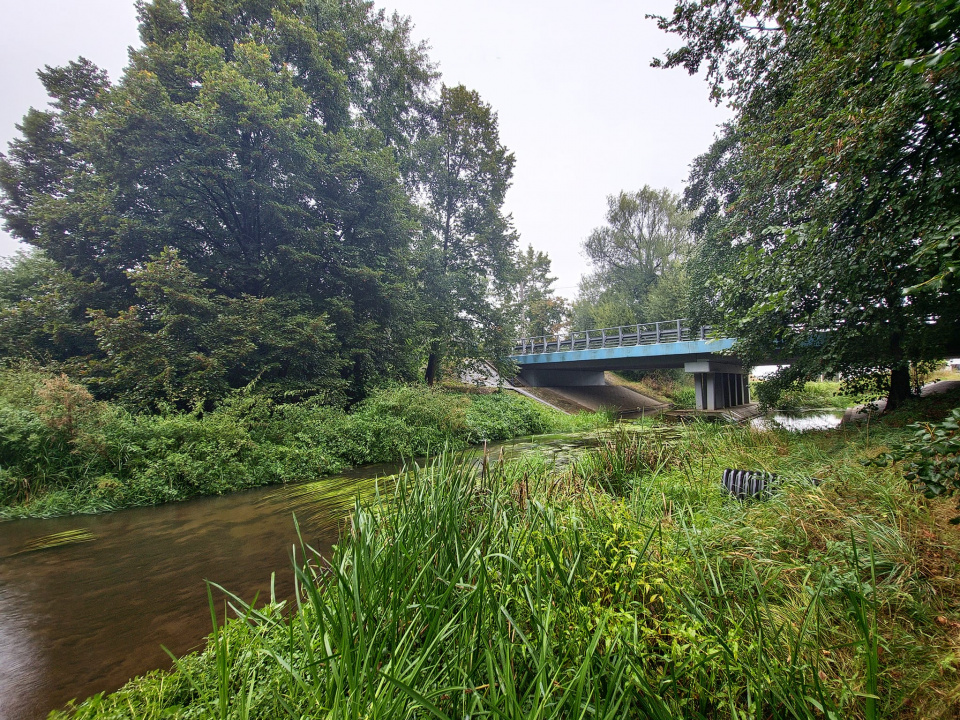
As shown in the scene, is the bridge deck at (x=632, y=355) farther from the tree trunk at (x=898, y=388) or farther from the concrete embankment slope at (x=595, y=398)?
the tree trunk at (x=898, y=388)

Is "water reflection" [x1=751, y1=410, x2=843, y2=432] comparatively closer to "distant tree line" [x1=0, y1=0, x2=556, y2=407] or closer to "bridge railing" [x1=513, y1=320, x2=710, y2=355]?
"bridge railing" [x1=513, y1=320, x2=710, y2=355]

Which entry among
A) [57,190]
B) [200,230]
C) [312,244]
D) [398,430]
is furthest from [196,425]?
[57,190]

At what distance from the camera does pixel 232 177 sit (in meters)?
13.7

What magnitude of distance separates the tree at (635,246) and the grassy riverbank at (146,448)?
1112 inches

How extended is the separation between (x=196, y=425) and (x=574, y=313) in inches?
1405

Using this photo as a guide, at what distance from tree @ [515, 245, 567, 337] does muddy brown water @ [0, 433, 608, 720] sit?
36272 millimetres

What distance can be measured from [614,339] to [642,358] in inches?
94.9

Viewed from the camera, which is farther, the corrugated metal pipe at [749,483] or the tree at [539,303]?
the tree at [539,303]

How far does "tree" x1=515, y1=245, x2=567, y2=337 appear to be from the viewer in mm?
41938

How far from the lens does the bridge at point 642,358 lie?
21.9m

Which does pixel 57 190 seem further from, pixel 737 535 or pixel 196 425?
pixel 737 535

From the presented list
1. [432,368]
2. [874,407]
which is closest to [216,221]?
[432,368]

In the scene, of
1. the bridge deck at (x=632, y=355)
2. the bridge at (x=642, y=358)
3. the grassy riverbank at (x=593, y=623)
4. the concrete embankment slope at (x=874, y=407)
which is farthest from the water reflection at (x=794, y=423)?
the grassy riverbank at (x=593, y=623)

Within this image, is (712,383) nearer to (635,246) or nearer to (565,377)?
(565,377)
